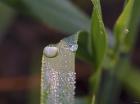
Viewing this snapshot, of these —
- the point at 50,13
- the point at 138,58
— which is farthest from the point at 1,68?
the point at 138,58

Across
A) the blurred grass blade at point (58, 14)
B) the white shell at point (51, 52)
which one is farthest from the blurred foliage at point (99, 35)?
the white shell at point (51, 52)

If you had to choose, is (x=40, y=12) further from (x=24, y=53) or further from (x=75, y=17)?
(x=24, y=53)

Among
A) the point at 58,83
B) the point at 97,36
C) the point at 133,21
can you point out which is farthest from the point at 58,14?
the point at 58,83

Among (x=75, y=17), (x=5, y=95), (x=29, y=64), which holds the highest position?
(x=75, y=17)

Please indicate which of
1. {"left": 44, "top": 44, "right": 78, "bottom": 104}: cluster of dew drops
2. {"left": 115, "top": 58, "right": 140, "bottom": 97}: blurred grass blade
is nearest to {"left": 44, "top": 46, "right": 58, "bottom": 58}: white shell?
{"left": 44, "top": 44, "right": 78, "bottom": 104}: cluster of dew drops

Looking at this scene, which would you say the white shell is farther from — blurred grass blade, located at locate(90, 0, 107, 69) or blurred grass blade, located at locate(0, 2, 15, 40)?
blurred grass blade, located at locate(0, 2, 15, 40)

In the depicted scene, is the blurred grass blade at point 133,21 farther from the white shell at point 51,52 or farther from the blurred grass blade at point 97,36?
the white shell at point 51,52

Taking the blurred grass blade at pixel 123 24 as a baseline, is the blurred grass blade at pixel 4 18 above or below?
above
